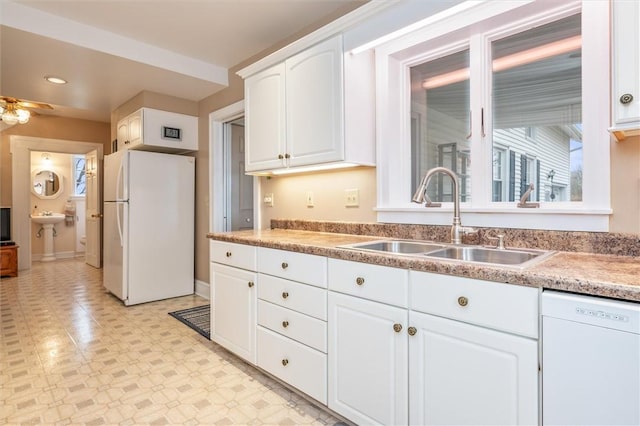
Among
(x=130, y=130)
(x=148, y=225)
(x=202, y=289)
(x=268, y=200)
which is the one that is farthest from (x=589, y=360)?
(x=130, y=130)

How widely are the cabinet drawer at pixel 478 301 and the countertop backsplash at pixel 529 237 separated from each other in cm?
Result: 61

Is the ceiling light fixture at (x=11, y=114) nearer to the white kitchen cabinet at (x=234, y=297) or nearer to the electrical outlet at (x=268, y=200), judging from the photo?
the electrical outlet at (x=268, y=200)

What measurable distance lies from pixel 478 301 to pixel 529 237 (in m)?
0.65

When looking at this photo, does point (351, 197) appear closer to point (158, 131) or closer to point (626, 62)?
point (626, 62)

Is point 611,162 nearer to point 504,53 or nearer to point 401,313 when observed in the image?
point 504,53

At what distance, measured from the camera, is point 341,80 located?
2.03 metres

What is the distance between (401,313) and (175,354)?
183 cm

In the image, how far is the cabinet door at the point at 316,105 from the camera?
6.71 ft

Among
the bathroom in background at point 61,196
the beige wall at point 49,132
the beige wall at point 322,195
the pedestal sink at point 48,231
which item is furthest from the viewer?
the bathroom in background at point 61,196

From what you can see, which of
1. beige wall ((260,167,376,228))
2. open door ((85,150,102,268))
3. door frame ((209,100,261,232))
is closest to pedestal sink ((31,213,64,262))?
open door ((85,150,102,268))

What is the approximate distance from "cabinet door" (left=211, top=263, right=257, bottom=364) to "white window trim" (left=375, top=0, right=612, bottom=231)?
96 cm

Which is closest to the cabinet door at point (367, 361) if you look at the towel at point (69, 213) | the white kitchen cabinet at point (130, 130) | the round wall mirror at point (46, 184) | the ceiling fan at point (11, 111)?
the white kitchen cabinet at point (130, 130)

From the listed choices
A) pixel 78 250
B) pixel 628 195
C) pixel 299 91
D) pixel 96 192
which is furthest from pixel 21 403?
pixel 78 250

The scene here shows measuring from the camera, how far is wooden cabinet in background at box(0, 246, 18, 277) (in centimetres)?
495
